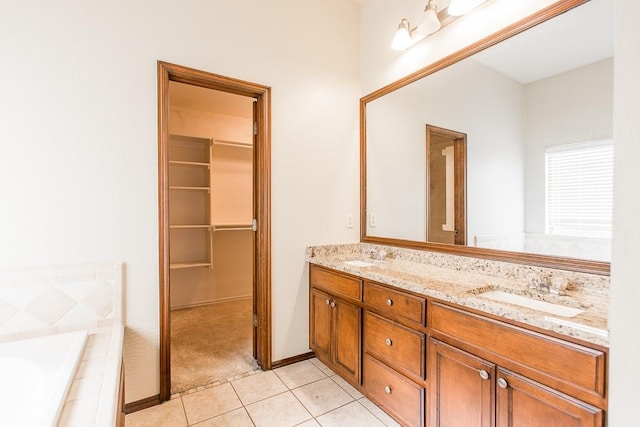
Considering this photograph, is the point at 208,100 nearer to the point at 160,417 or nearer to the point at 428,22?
the point at 428,22

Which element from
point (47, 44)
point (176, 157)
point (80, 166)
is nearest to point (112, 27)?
point (47, 44)

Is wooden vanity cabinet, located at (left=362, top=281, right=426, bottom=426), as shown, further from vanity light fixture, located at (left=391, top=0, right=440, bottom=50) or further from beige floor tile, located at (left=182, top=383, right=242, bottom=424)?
vanity light fixture, located at (left=391, top=0, right=440, bottom=50)

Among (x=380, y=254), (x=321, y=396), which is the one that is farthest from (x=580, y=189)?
(x=321, y=396)

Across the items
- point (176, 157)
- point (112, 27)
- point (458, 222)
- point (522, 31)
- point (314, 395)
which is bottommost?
point (314, 395)

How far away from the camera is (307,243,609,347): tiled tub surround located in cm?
109

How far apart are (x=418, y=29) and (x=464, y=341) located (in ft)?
6.51

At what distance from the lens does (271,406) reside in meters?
1.94

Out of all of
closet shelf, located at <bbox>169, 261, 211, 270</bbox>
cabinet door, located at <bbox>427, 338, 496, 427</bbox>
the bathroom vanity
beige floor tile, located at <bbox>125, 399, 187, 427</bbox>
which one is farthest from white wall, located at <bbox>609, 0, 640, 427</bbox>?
closet shelf, located at <bbox>169, 261, 211, 270</bbox>

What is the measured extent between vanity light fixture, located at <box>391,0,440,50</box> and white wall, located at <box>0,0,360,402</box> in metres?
0.66

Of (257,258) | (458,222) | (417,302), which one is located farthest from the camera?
(257,258)

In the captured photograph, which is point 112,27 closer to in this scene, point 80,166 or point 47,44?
point 47,44

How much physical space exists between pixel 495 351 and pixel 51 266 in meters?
2.24

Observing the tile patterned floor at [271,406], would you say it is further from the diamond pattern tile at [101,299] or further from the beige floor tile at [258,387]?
the diamond pattern tile at [101,299]

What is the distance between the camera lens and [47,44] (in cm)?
166
